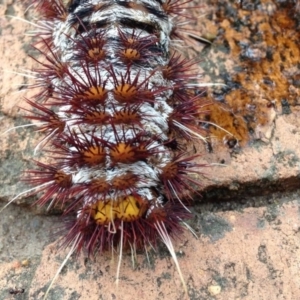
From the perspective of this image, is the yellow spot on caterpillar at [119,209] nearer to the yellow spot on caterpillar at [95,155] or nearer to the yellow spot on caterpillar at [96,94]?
the yellow spot on caterpillar at [95,155]

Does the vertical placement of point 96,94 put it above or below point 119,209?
above

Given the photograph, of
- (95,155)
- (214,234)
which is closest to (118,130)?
(95,155)

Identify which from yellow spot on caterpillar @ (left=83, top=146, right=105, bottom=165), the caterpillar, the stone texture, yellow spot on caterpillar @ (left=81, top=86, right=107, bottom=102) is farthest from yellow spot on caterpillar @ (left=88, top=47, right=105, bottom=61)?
the stone texture

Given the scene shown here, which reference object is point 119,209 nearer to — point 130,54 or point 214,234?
point 214,234

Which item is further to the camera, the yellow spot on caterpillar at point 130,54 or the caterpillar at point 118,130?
the yellow spot on caterpillar at point 130,54

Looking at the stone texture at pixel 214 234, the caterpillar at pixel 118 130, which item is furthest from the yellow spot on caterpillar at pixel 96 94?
the stone texture at pixel 214 234

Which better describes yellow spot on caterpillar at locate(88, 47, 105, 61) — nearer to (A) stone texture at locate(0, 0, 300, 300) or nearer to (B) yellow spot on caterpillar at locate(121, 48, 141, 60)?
(B) yellow spot on caterpillar at locate(121, 48, 141, 60)

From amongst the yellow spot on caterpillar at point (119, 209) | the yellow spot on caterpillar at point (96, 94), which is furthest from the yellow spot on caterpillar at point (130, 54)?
the yellow spot on caterpillar at point (119, 209)

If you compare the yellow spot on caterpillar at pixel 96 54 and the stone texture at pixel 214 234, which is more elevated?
the yellow spot on caterpillar at pixel 96 54

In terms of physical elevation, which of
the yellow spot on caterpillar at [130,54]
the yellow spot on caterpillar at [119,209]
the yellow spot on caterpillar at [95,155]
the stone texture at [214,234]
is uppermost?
the yellow spot on caterpillar at [130,54]
